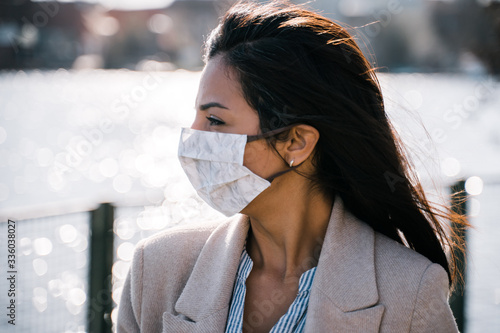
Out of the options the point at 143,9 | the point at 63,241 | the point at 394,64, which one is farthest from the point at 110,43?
the point at 63,241

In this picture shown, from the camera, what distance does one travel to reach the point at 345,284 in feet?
7.24

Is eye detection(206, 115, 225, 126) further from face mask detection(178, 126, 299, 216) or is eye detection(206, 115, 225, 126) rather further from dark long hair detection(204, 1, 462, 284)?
dark long hair detection(204, 1, 462, 284)

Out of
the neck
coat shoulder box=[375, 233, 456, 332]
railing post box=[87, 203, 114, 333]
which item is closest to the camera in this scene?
coat shoulder box=[375, 233, 456, 332]

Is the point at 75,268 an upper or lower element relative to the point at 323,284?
lower

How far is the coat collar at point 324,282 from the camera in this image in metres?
2.15

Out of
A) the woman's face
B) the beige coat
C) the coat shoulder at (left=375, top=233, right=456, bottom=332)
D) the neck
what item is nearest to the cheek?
the woman's face

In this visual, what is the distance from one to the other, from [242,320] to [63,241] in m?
2.00

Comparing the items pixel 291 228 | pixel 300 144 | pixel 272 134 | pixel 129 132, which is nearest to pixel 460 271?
pixel 291 228

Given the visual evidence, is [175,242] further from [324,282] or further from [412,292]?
[412,292]

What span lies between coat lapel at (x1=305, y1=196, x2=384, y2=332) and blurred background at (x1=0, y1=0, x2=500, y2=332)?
1.56ft

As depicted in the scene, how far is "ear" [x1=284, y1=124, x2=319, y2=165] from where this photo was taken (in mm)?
2310

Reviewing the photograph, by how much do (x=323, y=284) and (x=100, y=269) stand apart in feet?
7.50

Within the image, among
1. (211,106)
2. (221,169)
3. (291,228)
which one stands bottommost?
(291,228)

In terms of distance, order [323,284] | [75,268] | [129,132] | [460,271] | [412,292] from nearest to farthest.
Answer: [412,292], [323,284], [75,268], [460,271], [129,132]
